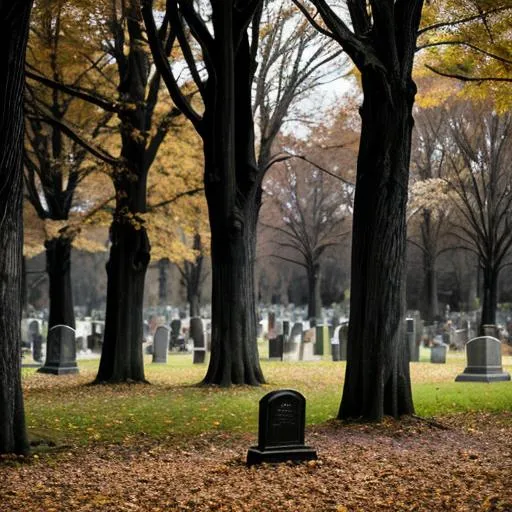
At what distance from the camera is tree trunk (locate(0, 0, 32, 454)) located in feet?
29.7

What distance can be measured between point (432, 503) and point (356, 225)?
5726 mm

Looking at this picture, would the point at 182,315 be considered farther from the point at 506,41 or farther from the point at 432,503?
the point at 432,503

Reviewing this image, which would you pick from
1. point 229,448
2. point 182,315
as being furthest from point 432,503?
point 182,315

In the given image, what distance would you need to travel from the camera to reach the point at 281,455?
8.94 meters

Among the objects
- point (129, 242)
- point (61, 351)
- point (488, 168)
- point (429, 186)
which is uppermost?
point (488, 168)

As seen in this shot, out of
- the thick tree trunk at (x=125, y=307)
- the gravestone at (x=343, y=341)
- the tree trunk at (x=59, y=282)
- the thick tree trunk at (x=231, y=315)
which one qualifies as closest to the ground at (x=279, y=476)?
the thick tree trunk at (x=231, y=315)

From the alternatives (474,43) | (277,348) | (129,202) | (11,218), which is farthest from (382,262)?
(277,348)

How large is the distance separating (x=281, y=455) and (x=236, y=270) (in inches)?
327

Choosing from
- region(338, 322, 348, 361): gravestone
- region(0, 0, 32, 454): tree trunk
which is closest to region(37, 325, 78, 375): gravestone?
region(338, 322, 348, 361): gravestone

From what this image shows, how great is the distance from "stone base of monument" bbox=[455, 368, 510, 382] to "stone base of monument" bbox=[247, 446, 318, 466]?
10.2 m

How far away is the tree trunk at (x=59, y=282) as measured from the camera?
995 inches

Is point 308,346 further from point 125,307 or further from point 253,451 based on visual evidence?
point 253,451

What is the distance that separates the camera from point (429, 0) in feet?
48.5

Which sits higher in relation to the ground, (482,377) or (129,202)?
(129,202)
